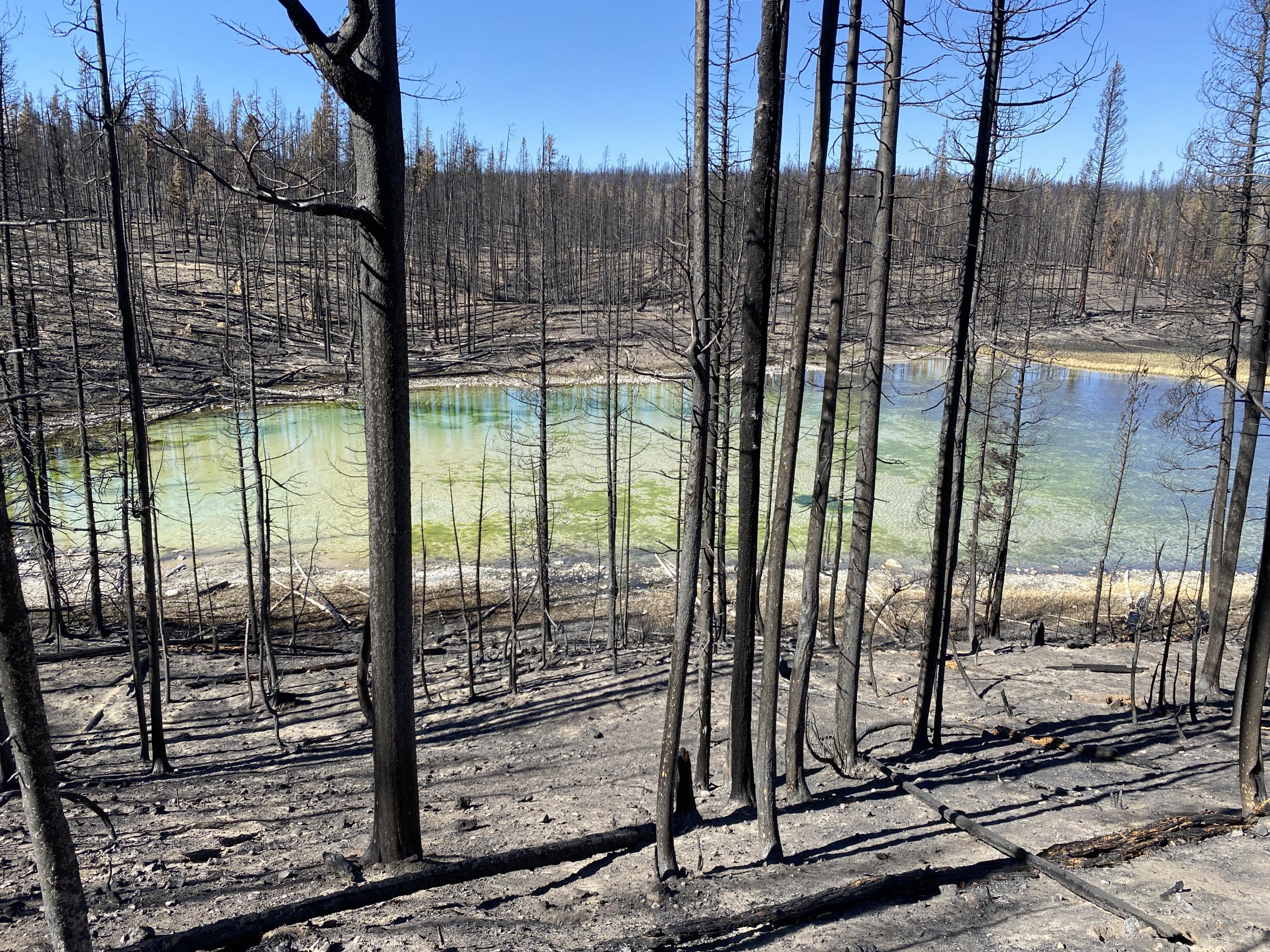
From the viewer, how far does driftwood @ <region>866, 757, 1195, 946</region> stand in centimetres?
541

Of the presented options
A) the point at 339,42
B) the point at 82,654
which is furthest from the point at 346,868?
the point at 82,654

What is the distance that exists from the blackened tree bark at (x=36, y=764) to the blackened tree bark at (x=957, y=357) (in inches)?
330

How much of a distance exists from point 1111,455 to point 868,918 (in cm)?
3254

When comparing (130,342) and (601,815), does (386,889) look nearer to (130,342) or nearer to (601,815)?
(601,815)

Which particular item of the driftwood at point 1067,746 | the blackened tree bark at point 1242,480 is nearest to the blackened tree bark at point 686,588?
the driftwood at point 1067,746

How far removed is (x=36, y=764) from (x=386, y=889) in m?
2.43

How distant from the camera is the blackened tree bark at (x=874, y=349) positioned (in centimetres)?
801

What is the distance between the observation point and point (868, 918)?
19.0 feet

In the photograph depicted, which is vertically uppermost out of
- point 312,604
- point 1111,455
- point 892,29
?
point 892,29

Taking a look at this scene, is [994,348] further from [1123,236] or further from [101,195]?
[1123,236]

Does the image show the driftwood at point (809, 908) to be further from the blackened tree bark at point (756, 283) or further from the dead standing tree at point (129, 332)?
the dead standing tree at point (129, 332)

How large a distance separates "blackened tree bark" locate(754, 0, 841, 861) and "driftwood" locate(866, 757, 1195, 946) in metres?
1.80

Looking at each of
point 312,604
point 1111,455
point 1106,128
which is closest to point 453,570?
point 312,604

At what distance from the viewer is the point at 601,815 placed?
9289 mm
